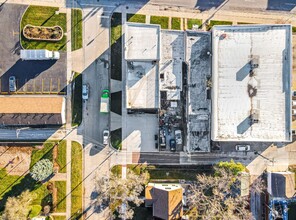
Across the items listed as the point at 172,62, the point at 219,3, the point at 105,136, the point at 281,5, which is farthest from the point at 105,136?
the point at 281,5

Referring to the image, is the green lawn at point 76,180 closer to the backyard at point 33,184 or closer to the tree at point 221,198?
the backyard at point 33,184

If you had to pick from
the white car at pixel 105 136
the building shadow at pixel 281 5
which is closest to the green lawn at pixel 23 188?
the white car at pixel 105 136

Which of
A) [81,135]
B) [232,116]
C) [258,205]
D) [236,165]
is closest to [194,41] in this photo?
[232,116]

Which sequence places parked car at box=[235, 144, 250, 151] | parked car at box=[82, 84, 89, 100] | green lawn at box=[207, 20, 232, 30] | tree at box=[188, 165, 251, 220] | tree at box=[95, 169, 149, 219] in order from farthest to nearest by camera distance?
green lawn at box=[207, 20, 232, 30]
parked car at box=[235, 144, 250, 151]
parked car at box=[82, 84, 89, 100]
tree at box=[95, 169, 149, 219]
tree at box=[188, 165, 251, 220]

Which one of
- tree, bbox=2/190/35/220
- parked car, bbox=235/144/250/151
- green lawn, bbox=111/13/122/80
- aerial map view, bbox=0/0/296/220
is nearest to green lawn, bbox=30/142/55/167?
aerial map view, bbox=0/0/296/220

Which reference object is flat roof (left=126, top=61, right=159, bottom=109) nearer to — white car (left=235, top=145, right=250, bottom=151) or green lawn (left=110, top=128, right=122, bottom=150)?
green lawn (left=110, top=128, right=122, bottom=150)
